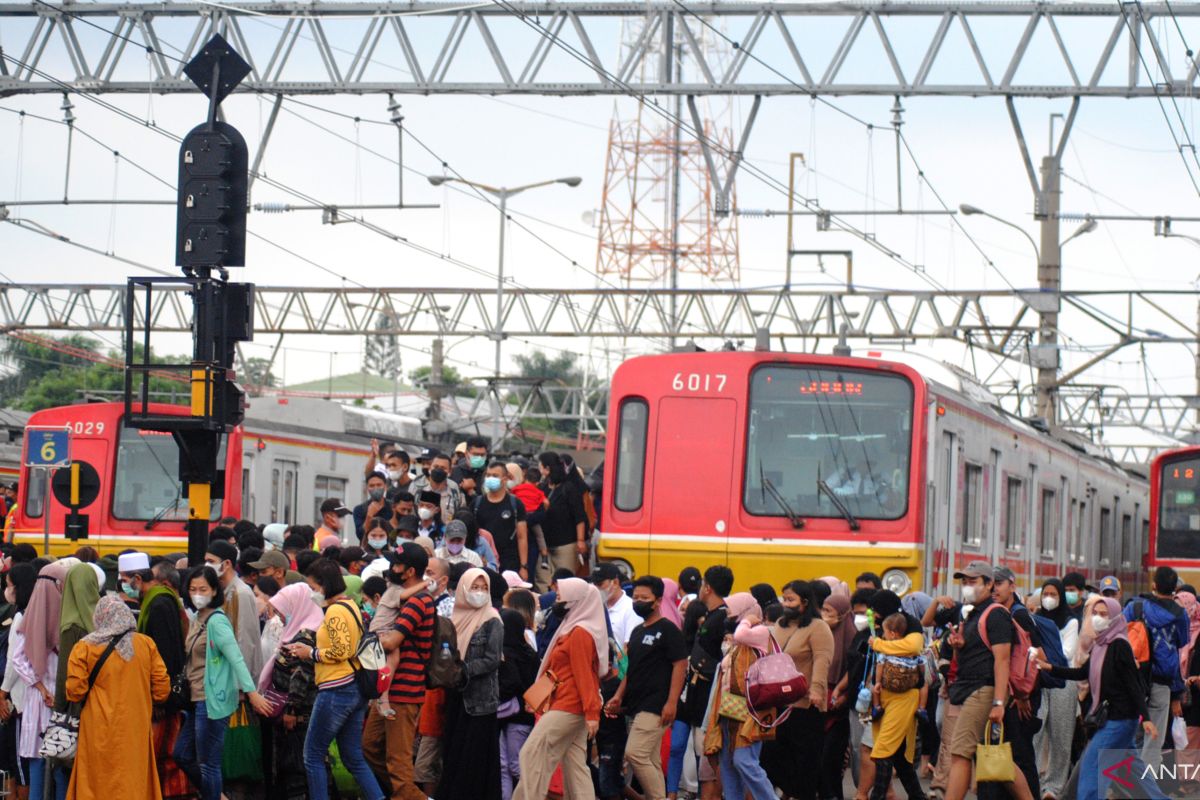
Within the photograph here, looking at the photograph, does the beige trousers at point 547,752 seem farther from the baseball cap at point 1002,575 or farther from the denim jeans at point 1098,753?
the denim jeans at point 1098,753

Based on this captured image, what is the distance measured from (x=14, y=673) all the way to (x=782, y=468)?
21.8 ft

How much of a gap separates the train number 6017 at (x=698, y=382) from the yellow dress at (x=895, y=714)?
149 inches

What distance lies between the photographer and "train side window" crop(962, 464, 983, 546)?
57.9ft

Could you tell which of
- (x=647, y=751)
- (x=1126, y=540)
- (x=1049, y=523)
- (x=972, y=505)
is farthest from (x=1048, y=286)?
(x=647, y=751)

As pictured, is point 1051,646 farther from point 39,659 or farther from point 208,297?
point 39,659

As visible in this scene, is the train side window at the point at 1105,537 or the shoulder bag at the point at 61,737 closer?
the shoulder bag at the point at 61,737

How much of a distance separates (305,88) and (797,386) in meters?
7.58

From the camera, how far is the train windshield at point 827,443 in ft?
52.0

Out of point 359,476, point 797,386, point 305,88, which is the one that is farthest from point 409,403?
point 797,386

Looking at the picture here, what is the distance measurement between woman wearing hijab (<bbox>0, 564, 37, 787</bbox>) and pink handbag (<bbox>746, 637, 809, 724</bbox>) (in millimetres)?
4379

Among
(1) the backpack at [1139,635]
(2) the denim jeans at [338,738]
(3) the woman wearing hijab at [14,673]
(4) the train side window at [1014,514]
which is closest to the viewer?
(2) the denim jeans at [338,738]

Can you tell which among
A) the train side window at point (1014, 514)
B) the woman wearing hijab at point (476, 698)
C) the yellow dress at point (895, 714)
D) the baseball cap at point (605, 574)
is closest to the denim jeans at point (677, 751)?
the baseball cap at point (605, 574)

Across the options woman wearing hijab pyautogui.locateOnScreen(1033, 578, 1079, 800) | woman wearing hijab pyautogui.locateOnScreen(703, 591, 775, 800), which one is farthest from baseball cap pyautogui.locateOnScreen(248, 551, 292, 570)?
woman wearing hijab pyautogui.locateOnScreen(1033, 578, 1079, 800)

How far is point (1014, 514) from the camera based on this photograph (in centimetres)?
2006
